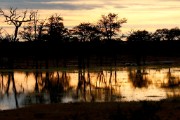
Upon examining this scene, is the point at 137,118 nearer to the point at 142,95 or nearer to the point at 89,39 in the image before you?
the point at 142,95

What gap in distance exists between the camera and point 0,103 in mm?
25359

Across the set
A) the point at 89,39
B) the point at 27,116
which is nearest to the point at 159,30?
the point at 89,39

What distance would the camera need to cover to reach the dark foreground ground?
16.1m

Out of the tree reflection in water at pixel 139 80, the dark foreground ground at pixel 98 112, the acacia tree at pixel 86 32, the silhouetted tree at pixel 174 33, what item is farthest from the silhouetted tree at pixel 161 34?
the dark foreground ground at pixel 98 112

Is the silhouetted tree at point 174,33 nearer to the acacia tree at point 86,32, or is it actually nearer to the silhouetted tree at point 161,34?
the silhouetted tree at point 161,34

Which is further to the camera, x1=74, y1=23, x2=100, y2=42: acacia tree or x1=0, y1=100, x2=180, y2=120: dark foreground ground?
x1=74, y1=23, x2=100, y2=42: acacia tree

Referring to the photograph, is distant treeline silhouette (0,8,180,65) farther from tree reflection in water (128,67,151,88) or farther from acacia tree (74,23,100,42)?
tree reflection in water (128,67,151,88)

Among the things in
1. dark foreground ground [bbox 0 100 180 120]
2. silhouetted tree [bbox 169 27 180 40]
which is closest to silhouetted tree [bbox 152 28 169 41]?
silhouetted tree [bbox 169 27 180 40]

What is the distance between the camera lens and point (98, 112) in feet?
60.0

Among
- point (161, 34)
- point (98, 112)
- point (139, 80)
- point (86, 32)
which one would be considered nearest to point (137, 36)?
point (86, 32)

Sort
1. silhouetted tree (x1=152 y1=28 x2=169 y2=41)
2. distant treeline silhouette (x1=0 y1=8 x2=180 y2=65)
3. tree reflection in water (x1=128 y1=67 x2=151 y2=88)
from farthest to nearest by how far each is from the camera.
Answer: silhouetted tree (x1=152 y1=28 x2=169 y2=41) < distant treeline silhouette (x1=0 y1=8 x2=180 y2=65) < tree reflection in water (x1=128 y1=67 x2=151 y2=88)

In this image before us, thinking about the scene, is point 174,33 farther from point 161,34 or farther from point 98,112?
point 98,112

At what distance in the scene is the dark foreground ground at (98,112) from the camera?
16109mm

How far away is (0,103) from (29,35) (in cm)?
7370
